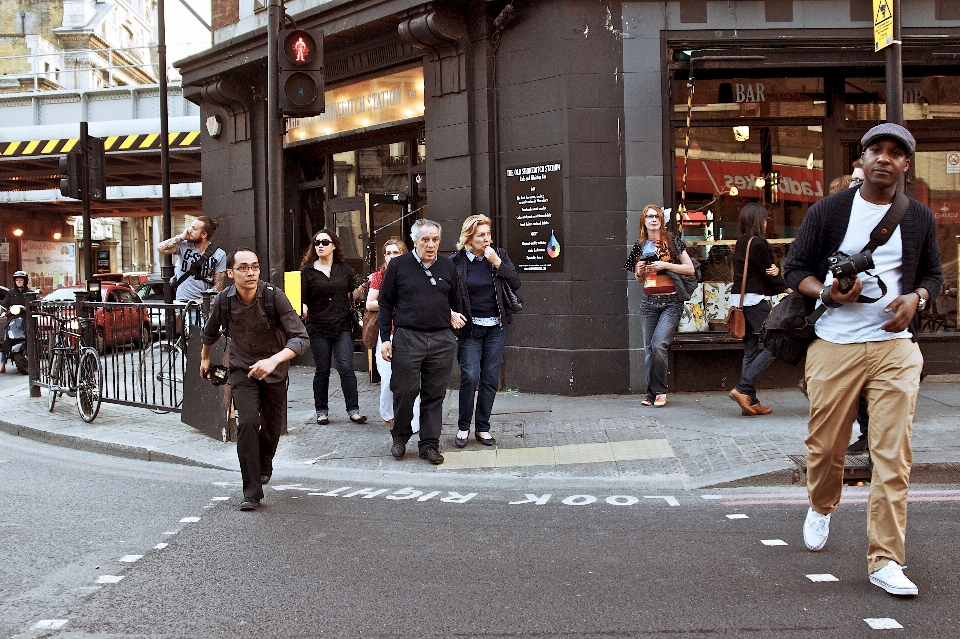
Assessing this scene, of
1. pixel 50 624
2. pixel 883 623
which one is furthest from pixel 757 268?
pixel 50 624

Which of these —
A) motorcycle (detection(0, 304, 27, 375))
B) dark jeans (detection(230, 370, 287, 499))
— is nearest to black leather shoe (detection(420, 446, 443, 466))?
dark jeans (detection(230, 370, 287, 499))

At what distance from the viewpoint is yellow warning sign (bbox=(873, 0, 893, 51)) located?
691 cm

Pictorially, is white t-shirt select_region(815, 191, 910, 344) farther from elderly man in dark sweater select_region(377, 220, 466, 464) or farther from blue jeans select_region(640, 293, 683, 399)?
blue jeans select_region(640, 293, 683, 399)

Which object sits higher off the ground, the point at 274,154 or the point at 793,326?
the point at 274,154

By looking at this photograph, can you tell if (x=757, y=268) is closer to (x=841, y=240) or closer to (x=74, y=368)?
(x=841, y=240)

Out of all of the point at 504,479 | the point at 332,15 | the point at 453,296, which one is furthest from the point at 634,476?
the point at 332,15

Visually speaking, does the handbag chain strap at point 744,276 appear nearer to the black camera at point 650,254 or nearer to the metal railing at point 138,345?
the black camera at point 650,254

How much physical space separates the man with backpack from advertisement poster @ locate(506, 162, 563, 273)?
4.50 meters

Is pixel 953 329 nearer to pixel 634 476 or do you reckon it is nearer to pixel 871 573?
pixel 634 476

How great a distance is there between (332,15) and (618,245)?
4.90m

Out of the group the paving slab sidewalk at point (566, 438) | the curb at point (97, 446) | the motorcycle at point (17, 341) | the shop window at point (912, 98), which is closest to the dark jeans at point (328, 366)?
the paving slab sidewalk at point (566, 438)

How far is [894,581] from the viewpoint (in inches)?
153

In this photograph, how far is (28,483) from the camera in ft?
22.6

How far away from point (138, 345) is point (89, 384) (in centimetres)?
67
